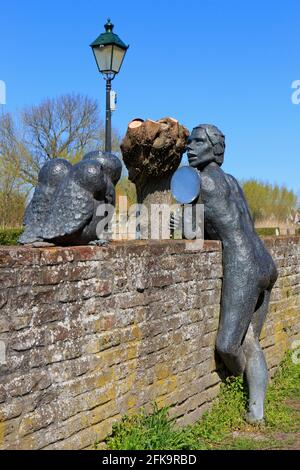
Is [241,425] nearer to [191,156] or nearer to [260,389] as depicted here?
[260,389]

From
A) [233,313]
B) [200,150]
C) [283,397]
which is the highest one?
[200,150]

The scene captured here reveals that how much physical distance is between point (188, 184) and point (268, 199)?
4326 cm

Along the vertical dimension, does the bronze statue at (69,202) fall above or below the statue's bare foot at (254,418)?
above

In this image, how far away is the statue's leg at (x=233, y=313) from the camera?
18.5 ft

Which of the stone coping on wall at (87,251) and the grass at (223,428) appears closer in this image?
the stone coping on wall at (87,251)

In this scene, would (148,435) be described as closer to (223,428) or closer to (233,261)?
(223,428)

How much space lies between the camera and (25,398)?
11.0ft

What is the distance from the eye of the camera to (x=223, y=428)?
540 cm

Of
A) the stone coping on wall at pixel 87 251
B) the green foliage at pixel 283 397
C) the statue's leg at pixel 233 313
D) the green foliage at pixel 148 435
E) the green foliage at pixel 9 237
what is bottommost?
the green foliage at pixel 283 397

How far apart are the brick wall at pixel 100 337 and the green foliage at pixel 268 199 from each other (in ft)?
130

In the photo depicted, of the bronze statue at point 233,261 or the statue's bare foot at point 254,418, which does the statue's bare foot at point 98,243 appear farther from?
the statue's bare foot at point 254,418

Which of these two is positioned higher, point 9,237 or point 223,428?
point 9,237

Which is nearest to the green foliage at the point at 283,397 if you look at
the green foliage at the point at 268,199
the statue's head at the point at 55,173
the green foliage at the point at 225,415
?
the green foliage at the point at 225,415

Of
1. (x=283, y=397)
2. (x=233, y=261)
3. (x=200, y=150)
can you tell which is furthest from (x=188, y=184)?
(x=283, y=397)
